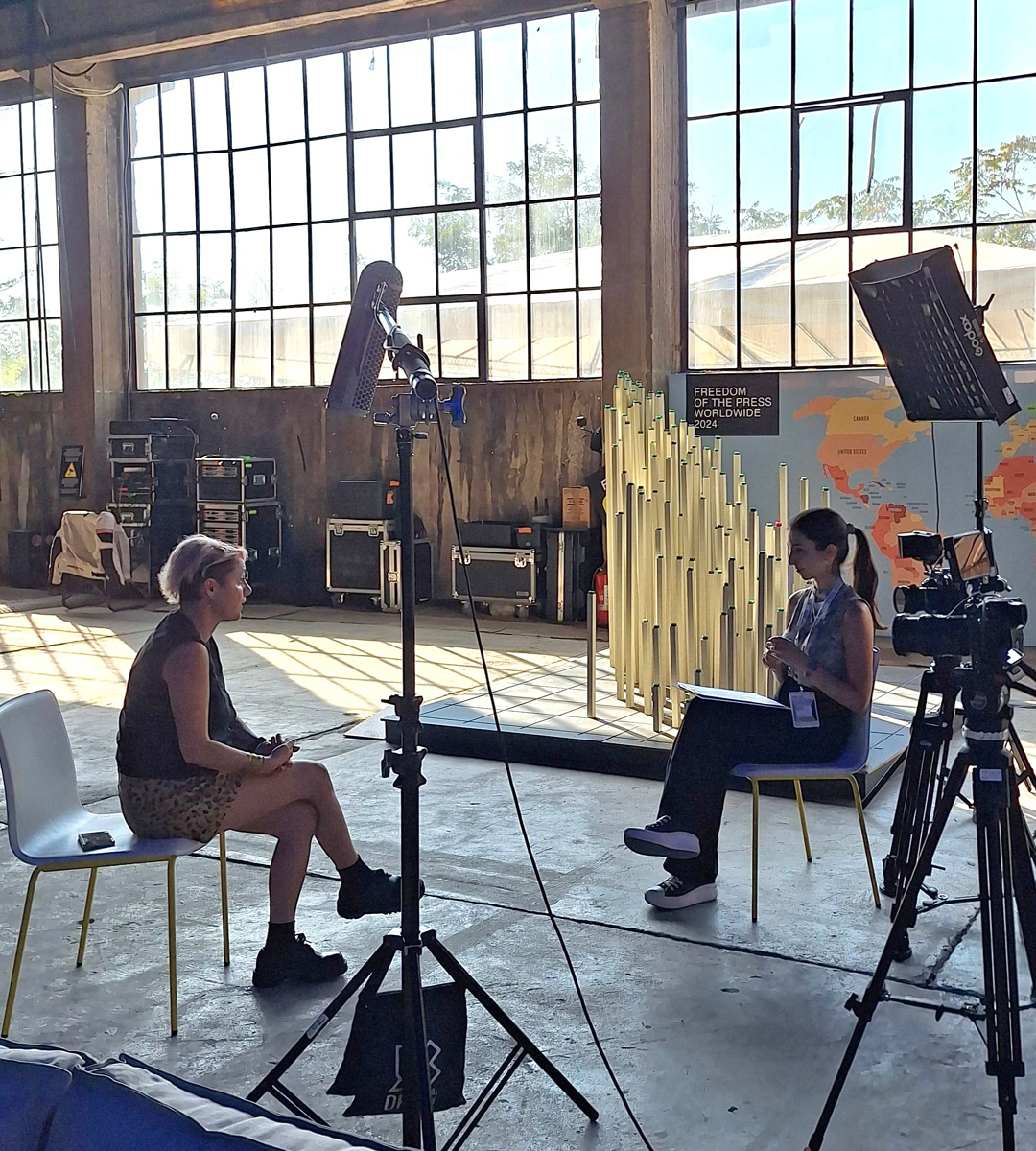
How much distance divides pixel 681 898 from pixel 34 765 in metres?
1.71

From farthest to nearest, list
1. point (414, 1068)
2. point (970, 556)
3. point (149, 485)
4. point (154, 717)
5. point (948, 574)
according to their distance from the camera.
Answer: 1. point (149, 485)
2. point (154, 717)
3. point (970, 556)
4. point (948, 574)
5. point (414, 1068)

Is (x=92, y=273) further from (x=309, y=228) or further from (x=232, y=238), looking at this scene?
(x=309, y=228)

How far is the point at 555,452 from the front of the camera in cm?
973

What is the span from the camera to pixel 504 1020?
233 centimetres

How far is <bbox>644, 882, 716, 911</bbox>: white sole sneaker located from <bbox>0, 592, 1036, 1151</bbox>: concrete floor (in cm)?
4

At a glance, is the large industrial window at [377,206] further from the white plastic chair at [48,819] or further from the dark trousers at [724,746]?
the white plastic chair at [48,819]

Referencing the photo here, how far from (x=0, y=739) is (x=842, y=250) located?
Answer: 7.11m

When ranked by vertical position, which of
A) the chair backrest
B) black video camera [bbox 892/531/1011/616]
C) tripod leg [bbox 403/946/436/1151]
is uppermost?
black video camera [bbox 892/531/1011/616]

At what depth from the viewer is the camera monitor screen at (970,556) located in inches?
111

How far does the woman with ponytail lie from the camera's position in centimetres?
359

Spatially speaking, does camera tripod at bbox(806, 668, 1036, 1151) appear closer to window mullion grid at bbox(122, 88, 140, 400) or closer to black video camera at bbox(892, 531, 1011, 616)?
Result: black video camera at bbox(892, 531, 1011, 616)

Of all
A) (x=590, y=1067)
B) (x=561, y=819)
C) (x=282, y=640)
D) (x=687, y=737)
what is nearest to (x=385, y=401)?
(x=282, y=640)

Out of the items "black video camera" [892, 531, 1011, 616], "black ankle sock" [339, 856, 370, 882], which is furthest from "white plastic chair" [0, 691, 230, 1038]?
"black video camera" [892, 531, 1011, 616]

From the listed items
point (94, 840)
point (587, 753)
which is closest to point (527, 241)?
point (587, 753)
